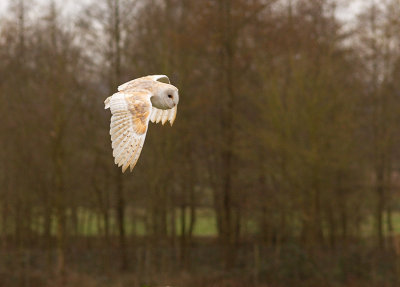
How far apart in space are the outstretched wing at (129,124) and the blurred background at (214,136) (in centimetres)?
970

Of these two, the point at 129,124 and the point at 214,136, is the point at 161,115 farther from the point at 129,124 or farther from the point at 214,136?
the point at 214,136

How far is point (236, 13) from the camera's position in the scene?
1681cm

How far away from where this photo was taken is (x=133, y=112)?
4074mm

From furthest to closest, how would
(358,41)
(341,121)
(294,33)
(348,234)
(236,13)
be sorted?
(348,234) < (358,41) < (294,33) < (236,13) < (341,121)

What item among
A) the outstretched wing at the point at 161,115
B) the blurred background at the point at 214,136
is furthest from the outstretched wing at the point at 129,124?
the blurred background at the point at 214,136

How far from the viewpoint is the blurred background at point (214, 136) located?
14.9m

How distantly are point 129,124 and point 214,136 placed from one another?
47.2ft

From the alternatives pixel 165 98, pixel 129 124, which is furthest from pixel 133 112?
pixel 165 98

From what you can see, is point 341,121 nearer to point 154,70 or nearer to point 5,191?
point 154,70

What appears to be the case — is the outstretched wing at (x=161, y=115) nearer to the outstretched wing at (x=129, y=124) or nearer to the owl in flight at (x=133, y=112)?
the owl in flight at (x=133, y=112)

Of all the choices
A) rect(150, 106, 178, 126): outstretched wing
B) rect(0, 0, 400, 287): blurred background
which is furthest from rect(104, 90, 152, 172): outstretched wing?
rect(0, 0, 400, 287): blurred background

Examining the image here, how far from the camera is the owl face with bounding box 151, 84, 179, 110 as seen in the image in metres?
4.48

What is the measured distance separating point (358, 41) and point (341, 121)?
6774mm

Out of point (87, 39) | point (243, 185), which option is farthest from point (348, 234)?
point (87, 39)
